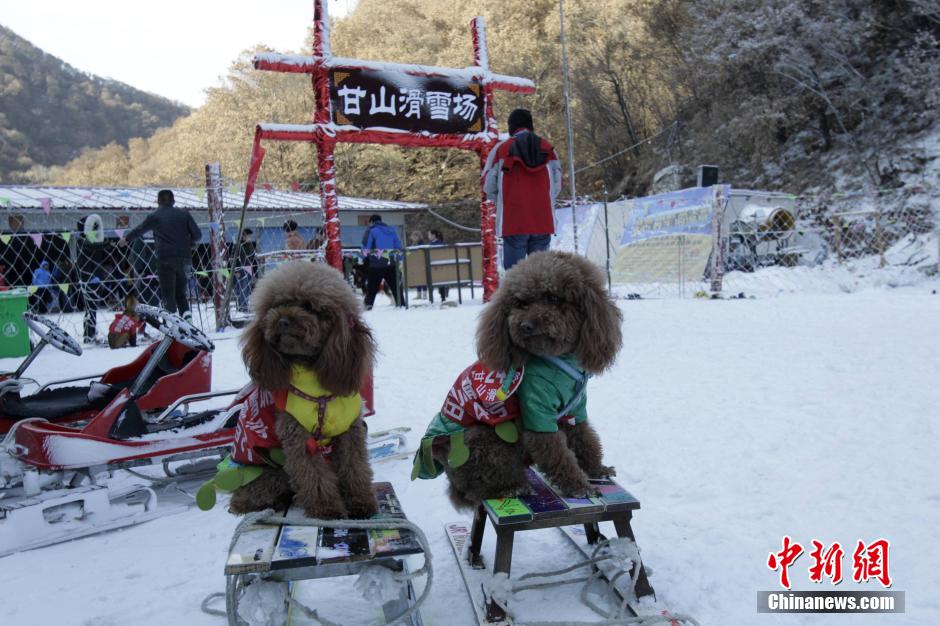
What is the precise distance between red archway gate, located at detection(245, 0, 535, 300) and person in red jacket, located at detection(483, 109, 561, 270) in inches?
124

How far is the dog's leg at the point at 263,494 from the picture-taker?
2.36 m

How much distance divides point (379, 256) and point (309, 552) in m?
10.2

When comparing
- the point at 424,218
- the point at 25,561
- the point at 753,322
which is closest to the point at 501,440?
the point at 25,561

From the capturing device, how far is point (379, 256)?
1183 centimetres

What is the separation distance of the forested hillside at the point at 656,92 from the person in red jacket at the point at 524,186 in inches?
512

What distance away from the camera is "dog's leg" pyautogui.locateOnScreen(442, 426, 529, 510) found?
2285 mm

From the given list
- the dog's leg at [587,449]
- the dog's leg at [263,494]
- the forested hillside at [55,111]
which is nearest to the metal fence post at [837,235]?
the dog's leg at [587,449]

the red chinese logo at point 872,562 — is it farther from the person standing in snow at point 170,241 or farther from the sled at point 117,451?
the person standing in snow at point 170,241

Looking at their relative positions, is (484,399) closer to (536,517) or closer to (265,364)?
(536,517)

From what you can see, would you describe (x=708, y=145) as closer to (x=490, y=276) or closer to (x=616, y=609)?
(x=490, y=276)

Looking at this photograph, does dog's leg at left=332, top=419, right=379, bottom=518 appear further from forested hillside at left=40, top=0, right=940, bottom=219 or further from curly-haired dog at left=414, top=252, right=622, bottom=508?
forested hillside at left=40, top=0, right=940, bottom=219

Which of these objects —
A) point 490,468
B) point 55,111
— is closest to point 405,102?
point 490,468

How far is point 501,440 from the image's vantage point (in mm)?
2318

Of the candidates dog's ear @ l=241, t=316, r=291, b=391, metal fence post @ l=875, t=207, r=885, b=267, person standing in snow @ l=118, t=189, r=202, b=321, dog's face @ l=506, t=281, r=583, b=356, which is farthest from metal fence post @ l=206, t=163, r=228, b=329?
metal fence post @ l=875, t=207, r=885, b=267
